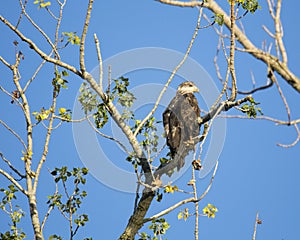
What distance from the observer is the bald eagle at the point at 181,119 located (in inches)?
332

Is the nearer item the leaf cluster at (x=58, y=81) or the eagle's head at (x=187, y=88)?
the leaf cluster at (x=58, y=81)

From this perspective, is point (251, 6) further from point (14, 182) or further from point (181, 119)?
point (14, 182)

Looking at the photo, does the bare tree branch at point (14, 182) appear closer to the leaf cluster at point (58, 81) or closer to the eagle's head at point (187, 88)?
the leaf cluster at point (58, 81)

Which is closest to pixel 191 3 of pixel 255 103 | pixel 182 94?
pixel 255 103

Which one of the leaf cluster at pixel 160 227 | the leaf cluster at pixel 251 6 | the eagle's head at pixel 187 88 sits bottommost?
the leaf cluster at pixel 160 227

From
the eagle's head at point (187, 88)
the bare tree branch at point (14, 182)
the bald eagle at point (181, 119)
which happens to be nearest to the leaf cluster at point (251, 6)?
the bald eagle at point (181, 119)

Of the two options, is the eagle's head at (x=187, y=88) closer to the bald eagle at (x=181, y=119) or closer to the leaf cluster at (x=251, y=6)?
the bald eagle at (x=181, y=119)

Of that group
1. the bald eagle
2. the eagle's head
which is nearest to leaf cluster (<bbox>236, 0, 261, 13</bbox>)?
the bald eagle

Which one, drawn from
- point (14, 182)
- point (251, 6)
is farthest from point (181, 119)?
point (14, 182)

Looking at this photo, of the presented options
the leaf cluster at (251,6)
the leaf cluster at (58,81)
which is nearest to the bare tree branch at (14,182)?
the leaf cluster at (58,81)

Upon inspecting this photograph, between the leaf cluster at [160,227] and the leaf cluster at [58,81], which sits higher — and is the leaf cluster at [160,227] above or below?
below

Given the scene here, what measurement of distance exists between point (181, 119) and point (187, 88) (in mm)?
1184

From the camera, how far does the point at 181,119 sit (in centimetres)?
897

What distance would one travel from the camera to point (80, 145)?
831cm
